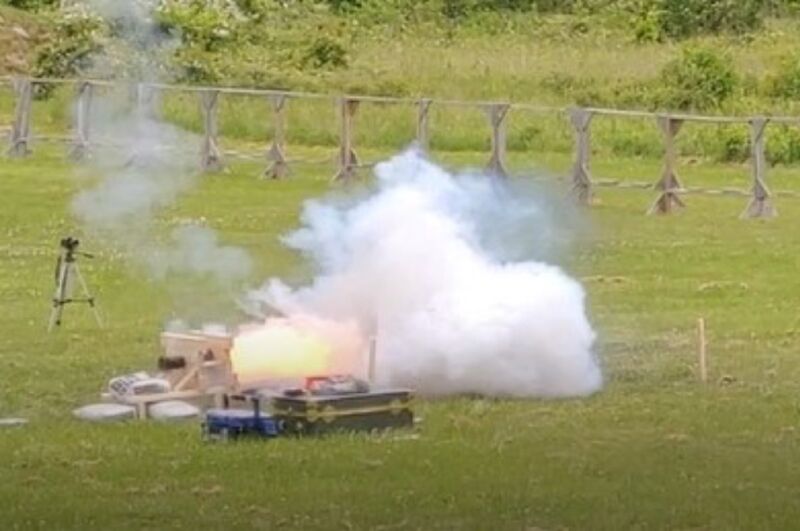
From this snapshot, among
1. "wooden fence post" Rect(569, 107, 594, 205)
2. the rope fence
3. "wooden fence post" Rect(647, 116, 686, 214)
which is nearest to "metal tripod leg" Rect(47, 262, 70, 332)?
the rope fence

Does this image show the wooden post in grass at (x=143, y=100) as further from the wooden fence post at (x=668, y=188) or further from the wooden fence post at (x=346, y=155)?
the wooden fence post at (x=668, y=188)

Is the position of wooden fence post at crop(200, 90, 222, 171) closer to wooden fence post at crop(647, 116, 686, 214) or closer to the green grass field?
wooden fence post at crop(647, 116, 686, 214)

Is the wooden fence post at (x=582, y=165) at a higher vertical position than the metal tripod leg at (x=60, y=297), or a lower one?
higher

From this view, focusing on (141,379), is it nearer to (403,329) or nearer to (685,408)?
(403,329)

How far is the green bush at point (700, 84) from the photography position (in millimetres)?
40281

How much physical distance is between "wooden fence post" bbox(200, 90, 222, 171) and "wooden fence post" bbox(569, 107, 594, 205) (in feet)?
20.9

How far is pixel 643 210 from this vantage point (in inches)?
1185

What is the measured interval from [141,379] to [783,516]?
5.30 m

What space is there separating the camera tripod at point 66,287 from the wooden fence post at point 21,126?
15639 mm

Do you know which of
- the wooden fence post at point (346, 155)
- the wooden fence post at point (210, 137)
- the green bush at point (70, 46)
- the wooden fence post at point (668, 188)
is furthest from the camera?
the green bush at point (70, 46)

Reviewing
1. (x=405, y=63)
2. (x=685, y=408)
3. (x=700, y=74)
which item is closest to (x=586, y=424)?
(x=685, y=408)

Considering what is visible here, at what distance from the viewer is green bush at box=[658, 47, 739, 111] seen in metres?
40.3

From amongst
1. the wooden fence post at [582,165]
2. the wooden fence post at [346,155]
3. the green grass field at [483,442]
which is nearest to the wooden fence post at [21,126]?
the wooden fence post at [346,155]

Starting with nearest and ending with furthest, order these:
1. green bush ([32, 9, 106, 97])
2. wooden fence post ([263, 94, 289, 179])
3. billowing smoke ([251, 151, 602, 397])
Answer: billowing smoke ([251, 151, 602, 397])
wooden fence post ([263, 94, 289, 179])
green bush ([32, 9, 106, 97])
